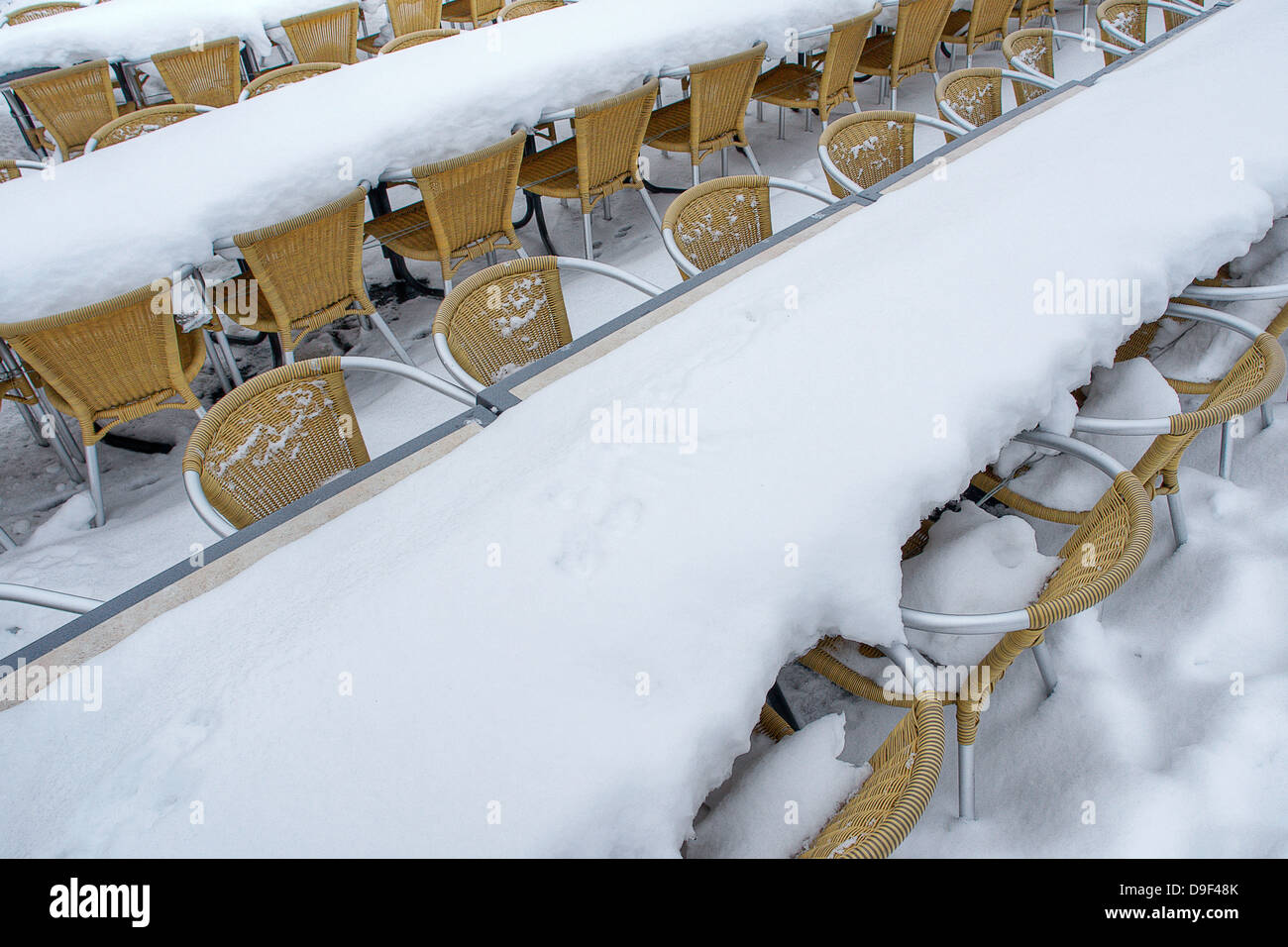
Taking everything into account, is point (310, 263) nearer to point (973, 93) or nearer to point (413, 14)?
point (973, 93)

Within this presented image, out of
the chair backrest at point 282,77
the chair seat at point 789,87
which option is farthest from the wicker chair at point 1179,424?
the chair backrest at point 282,77

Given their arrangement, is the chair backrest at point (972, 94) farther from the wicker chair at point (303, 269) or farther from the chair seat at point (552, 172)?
the wicker chair at point (303, 269)

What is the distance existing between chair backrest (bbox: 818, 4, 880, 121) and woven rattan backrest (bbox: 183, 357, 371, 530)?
3.01 meters

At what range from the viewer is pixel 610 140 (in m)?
3.04

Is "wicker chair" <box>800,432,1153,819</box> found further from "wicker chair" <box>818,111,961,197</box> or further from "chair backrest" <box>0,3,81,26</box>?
"chair backrest" <box>0,3,81,26</box>

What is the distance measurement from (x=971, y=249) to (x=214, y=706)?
1.62m

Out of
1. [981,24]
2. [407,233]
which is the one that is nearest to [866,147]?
[407,233]

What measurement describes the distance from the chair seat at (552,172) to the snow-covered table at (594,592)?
1734 mm

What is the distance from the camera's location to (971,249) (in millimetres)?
1688

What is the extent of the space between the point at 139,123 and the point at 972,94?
351cm

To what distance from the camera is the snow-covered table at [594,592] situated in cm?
90

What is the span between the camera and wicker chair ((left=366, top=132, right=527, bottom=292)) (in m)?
2.59

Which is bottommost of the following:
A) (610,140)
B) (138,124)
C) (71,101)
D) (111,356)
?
(111,356)
